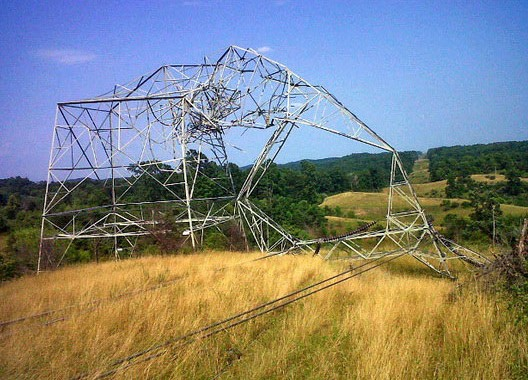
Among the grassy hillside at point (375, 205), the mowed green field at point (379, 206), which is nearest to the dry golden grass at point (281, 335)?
the mowed green field at point (379, 206)

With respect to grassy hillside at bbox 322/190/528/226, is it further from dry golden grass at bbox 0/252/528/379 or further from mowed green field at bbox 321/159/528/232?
dry golden grass at bbox 0/252/528/379

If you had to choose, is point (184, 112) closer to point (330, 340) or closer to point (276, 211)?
point (330, 340)

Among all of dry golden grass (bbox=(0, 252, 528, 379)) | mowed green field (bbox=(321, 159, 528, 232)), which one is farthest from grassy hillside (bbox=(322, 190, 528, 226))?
dry golden grass (bbox=(0, 252, 528, 379))

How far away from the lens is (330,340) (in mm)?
4898

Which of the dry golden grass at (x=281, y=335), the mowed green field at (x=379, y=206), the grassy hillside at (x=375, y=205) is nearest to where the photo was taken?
the dry golden grass at (x=281, y=335)

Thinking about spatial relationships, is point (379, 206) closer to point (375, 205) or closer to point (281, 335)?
point (375, 205)

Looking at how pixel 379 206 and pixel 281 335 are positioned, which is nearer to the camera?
pixel 281 335

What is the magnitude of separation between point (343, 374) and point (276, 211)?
2663 centimetres

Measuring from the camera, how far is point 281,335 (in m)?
5.07

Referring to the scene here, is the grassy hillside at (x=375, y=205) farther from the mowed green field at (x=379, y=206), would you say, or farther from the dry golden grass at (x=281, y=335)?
the dry golden grass at (x=281, y=335)

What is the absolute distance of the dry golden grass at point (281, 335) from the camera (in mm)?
4031

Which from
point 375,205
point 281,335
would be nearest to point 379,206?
point 375,205

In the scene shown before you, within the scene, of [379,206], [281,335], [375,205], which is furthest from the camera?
[375,205]

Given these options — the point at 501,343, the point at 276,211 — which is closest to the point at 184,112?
the point at 501,343
